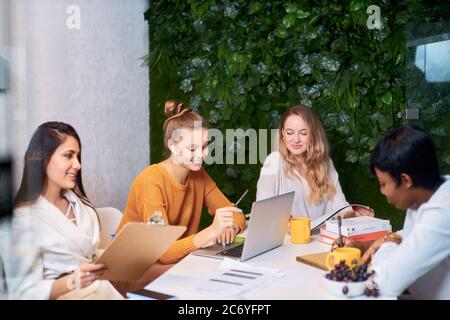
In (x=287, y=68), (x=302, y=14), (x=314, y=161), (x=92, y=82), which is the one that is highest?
(x=302, y=14)

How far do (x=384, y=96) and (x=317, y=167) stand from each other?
83 centimetres

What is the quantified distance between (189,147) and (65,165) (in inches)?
24.1

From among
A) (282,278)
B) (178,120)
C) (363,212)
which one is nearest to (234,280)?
(282,278)

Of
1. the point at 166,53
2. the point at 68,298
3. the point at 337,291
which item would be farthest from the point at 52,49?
the point at 166,53

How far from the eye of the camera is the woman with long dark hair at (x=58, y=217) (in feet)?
4.46

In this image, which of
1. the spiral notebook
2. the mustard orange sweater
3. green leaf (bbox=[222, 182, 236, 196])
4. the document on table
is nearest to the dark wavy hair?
the mustard orange sweater

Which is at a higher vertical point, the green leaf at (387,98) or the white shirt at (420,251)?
the green leaf at (387,98)

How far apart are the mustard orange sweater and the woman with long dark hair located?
0.93ft

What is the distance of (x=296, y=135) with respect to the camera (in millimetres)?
2555

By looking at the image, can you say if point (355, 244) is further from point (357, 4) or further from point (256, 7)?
point (256, 7)

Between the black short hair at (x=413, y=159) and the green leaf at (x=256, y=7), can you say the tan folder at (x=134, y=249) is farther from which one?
the green leaf at (x=256, y=7)

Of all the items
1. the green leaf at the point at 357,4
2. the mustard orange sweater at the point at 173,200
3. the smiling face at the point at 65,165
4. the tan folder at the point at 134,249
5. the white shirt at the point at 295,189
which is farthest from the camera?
the green leaf at the point at 357,4

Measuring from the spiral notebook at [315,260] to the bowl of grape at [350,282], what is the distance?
21 cm

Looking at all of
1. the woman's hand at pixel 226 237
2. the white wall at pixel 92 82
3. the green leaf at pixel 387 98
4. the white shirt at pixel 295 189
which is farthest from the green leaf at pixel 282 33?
the woman's hand at pixel 226 237
